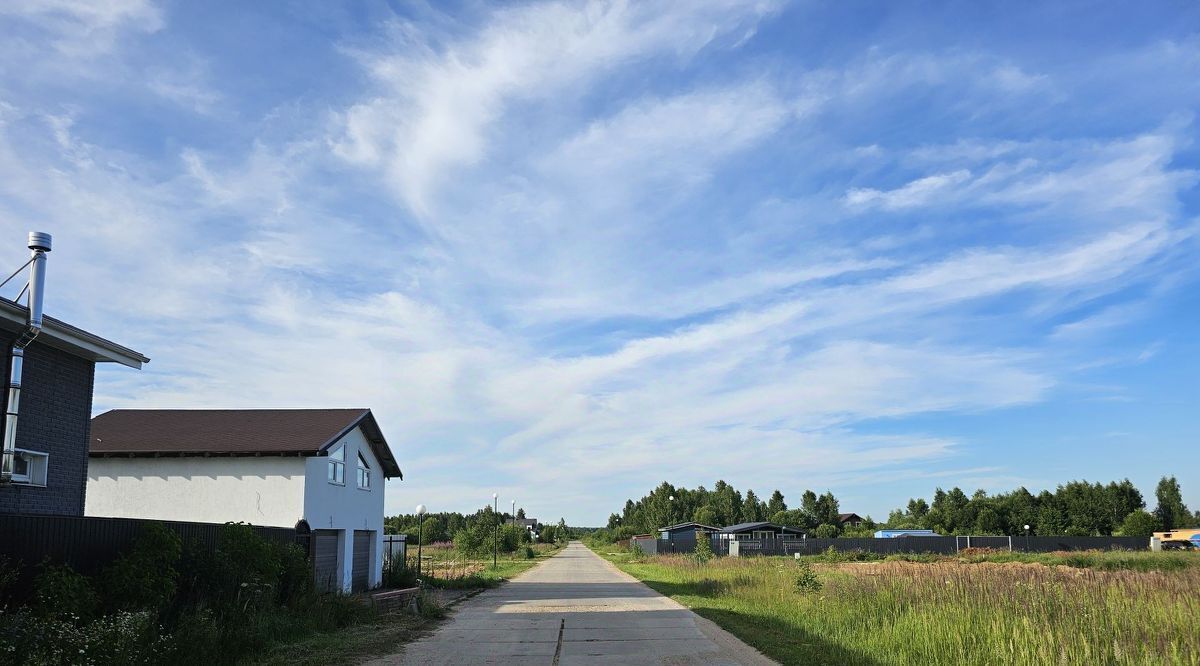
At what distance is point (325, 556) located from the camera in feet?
75.7

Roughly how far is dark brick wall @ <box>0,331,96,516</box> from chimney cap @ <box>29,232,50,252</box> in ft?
4.68

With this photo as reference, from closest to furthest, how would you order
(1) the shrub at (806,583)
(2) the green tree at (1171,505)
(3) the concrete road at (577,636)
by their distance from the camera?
1. (3) the concrete road at (577,636)
2. (1) the shrub at (806,583)
3. (2) the green tree at (1171,505)

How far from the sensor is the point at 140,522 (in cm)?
1241

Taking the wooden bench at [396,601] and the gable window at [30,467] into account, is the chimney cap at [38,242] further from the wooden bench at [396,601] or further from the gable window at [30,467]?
the wooden bench at [396,601]

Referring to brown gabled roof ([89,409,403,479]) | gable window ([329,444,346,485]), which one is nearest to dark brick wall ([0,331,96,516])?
brown gabled roof ([89,409,403,479])

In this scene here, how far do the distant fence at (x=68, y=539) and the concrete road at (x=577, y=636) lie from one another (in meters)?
4.08

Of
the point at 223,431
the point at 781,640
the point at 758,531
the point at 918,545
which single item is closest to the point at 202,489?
the point at 223,431

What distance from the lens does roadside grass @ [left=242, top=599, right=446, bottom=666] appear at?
12.3 meters

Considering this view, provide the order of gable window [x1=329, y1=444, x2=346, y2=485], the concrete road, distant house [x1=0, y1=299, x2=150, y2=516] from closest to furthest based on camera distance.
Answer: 1. the concrete road
2. distant house [x1=0, y1=299, x2=150, y2=516]
3. gable window [x1=329, y1=444, x2=346, y2=485]

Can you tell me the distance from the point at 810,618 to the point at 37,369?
1470 centimetres

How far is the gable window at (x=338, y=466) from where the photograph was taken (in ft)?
77.0

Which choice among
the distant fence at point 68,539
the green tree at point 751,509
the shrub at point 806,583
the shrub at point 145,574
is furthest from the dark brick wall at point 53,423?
the green tree at point 751,509

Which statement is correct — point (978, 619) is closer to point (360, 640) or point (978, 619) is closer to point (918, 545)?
point (360, 640)

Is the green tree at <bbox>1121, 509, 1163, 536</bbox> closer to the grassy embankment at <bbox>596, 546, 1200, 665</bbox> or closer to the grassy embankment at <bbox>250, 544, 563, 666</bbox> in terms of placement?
the grassy embankment at <bbox>596, 546, 1200, 665</bbox>
